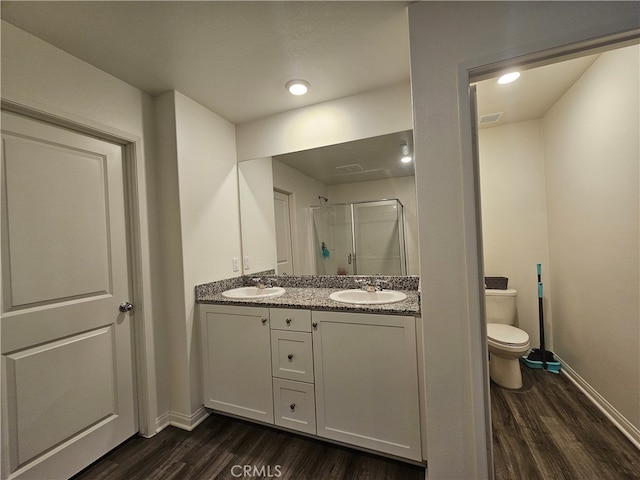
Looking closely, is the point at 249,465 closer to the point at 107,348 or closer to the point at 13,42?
the point at 107,348

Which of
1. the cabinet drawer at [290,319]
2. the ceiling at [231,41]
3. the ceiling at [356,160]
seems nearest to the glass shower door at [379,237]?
the ceiling at [356,160]

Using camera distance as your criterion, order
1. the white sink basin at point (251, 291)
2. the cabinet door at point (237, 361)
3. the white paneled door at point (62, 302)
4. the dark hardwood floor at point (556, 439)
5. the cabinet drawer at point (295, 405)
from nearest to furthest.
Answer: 1. the white paneled door at point (62, 302)
2. the dark hardwood floor at point (556, 439)
3. the cabinet drawer at point (295, 405)
4. the cabinet door at point (237, 361)
5. the white sink basin at point (251, 291)

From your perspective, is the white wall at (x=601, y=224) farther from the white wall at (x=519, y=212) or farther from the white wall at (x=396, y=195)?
the white wall at (x=396, y=195)

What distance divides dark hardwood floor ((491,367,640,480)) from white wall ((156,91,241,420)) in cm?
198

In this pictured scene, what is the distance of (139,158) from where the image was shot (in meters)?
1.82

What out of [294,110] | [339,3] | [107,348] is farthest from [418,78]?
[107,348]

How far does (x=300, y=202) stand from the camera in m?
2.36

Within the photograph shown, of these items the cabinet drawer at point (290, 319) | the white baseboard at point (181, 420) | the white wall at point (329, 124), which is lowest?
the white baseboard at point (181, 420)

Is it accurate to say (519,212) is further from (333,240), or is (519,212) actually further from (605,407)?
(333,240)

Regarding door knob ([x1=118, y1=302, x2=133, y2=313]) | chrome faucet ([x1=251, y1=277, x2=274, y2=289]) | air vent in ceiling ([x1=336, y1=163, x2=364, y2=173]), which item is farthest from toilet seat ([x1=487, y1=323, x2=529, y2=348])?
door knob ([x1=118, y1=302, x2=133, y2=313])

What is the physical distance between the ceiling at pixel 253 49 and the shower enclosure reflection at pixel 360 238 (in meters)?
0.30

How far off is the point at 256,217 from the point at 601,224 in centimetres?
254

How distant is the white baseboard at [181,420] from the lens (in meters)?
1.85

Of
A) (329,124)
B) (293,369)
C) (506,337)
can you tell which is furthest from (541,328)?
(329,124)
